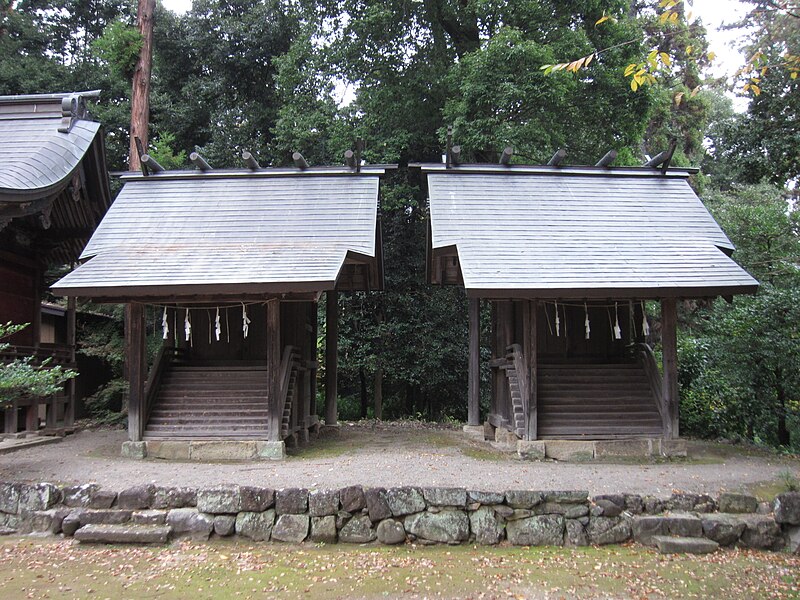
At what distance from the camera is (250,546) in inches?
259

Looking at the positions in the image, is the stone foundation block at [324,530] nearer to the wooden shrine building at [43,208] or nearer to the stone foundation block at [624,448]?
the stone foundation block at [624,448]

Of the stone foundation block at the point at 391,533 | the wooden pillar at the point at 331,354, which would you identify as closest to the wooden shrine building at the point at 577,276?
the wooden pillar at the point at 331,354

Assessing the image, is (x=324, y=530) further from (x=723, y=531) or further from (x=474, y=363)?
(x=474, y=363)

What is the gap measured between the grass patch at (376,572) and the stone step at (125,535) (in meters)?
0.11

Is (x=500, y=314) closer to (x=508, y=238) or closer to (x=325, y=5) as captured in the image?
(x=508, y=238)

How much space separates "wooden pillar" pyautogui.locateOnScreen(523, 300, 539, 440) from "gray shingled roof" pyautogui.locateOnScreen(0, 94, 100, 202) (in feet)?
29.9

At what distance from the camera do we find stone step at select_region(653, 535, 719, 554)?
6.39m

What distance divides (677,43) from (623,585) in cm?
1973

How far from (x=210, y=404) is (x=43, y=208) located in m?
5.12

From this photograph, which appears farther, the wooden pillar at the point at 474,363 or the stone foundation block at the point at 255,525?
the wooden pillar at the point at 474,363

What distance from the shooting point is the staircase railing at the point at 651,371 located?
1059 centimetres

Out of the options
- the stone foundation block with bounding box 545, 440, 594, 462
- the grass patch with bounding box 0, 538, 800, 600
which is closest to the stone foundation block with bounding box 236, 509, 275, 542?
the grass patch with bounding box 0, 538, 800, 600

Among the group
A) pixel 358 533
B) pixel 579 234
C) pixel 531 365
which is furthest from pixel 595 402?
pixel 358 533

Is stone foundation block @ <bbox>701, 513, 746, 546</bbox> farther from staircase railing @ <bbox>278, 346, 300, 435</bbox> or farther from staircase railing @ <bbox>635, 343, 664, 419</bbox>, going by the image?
staircase railing @ <bbox>278, 346, 300, 435</bbox>
